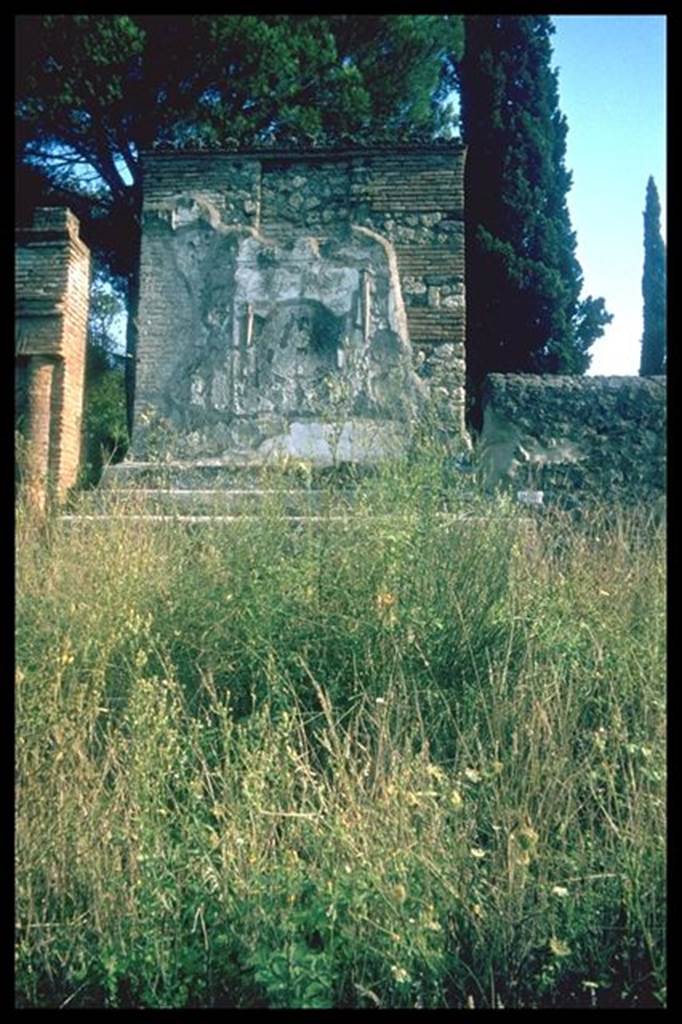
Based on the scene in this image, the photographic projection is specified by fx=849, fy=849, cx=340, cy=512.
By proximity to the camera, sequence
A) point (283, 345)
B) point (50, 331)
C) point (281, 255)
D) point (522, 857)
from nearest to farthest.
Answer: point (522, 857), point (283, 345), point (281, 255), point (50, 331)

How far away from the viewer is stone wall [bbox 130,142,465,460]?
694 centimetres

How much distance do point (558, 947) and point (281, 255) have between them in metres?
5.90

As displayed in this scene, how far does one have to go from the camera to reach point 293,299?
6.92 meters

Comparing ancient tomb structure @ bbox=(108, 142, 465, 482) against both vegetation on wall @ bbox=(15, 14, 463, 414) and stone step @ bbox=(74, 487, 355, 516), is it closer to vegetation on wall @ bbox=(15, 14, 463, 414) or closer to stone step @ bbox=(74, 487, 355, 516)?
vegetation on wall @ bbox=(15, 14, 463, 414)

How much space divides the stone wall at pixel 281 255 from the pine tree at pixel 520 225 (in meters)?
0.38

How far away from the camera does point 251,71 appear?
425 centimetres

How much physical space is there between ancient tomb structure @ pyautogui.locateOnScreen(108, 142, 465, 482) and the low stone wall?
1.03 meters

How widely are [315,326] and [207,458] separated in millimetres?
1391

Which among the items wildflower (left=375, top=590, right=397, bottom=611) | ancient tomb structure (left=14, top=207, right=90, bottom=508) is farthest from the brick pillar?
wildflower (left=375, top=590, right=397, bottom=611)

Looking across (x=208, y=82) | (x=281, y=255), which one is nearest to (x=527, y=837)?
(x=208, y=82)

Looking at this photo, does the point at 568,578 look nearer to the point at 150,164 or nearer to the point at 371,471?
the point at 371,471

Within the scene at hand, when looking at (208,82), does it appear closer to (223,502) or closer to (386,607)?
(223,502)

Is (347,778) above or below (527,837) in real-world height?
above
